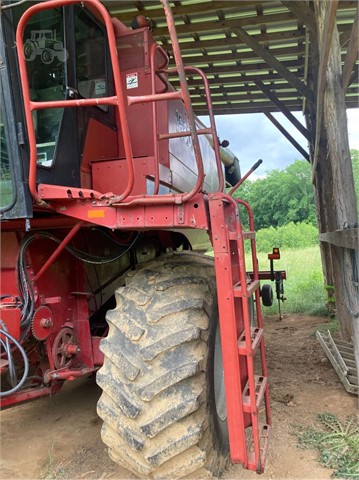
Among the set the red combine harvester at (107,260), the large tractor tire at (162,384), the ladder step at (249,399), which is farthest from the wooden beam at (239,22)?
the ladder step at (249,399)

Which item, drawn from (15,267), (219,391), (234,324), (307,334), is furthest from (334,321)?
(15,267)

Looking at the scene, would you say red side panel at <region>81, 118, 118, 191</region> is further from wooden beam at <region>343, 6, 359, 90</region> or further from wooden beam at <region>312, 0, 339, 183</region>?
wooden beam at <region>343, 6, 359, 90</region>

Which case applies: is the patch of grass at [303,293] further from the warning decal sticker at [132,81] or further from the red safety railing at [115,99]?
the red safety railing at [115,99]

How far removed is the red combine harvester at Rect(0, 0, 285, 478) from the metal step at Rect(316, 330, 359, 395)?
52.7 inches

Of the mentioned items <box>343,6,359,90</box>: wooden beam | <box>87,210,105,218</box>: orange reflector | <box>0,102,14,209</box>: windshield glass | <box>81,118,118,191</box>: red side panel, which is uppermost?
<box>343,6,359,90</box>: wooden beam

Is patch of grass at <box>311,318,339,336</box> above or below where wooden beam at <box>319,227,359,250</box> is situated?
below

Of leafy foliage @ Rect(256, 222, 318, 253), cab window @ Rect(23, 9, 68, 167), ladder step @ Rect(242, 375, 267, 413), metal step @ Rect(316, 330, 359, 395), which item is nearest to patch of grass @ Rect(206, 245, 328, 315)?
metal step @ Rect(316, 330, 359, 395)

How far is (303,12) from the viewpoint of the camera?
14.5 ft

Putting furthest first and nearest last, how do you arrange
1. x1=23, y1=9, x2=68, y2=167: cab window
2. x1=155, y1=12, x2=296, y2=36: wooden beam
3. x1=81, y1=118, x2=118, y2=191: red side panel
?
x1=155, y1=12, x2=296, y2=36: wooden beam, x1=81, y1=118, x2=118, y2=191: red side panel, x1=23, y1=9, x2=68, y2=167: cab window

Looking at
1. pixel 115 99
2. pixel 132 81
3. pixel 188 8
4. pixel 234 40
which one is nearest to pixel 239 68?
pixel 234 40

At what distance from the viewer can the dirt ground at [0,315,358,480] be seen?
2.61 m

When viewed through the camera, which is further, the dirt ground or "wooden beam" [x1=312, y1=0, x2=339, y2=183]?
the dirt ground

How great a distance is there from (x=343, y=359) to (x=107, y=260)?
2740 millimetres

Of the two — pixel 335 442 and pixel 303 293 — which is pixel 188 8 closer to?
pixel 335 442
